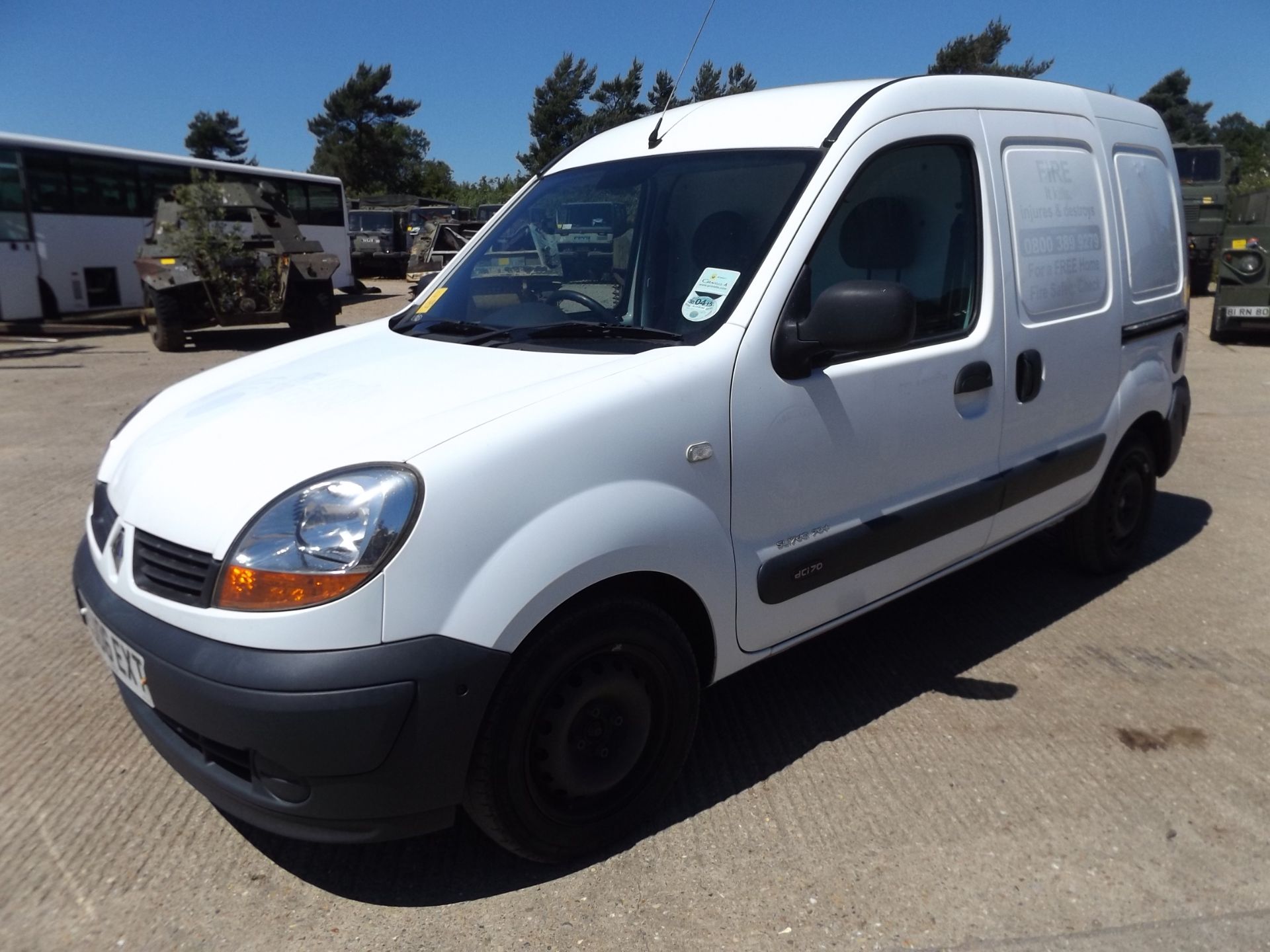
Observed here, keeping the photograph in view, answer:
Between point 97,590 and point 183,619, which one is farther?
point 97,590

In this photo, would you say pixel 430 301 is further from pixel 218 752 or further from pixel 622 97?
pixel 622 97

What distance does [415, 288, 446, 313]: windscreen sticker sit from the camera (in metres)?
3.38

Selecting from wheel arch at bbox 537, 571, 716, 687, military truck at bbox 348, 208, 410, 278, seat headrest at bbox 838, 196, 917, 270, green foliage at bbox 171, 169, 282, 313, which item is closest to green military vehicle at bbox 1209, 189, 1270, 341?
seat headrest at bbox 838, 196, 917, 270

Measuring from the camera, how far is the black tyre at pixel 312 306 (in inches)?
544

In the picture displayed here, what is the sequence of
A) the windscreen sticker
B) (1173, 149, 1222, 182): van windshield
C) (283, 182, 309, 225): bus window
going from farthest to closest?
(283, 182, 309, 225): bus window
(1173, 149, 1222, 182): van windshield
the windscreen sticker

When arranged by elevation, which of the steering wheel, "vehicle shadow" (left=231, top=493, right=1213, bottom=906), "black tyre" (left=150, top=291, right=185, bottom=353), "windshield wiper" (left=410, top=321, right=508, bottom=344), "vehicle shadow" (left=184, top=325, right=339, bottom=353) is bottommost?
"vehicle shadow" (left=184, top=325, right=339, bottom=353)

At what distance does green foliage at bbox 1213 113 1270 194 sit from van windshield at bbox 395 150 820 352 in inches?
521

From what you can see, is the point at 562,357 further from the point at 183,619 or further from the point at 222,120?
the point at 222,120

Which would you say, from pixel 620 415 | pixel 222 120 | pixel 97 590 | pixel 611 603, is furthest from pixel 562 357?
pixel 222 120

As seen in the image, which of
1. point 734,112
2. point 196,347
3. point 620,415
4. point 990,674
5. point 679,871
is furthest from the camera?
point 196,347

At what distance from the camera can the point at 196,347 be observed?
558 inches

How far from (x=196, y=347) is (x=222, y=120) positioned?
7747 cm

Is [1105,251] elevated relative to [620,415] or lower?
elevated

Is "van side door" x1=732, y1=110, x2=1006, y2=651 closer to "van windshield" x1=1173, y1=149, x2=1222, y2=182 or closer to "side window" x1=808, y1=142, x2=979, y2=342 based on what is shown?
"side window" x1=808, y1=142, x2=979, y2=342
